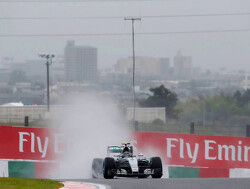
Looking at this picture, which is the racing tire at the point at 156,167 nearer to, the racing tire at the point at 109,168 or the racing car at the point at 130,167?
the racing car at the point at 130,167

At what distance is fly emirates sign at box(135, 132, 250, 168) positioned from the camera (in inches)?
900

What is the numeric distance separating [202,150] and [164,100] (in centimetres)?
4697

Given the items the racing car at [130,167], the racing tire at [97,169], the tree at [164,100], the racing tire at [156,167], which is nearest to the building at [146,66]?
Answer: the tree at [164,100]

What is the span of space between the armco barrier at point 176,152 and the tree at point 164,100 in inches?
1758

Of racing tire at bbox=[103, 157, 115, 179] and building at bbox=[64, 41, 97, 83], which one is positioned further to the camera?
building at bbox=[64, 41, 97, 83]

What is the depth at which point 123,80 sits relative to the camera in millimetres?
128875

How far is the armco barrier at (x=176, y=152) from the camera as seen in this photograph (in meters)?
22.7

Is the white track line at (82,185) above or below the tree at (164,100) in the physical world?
below

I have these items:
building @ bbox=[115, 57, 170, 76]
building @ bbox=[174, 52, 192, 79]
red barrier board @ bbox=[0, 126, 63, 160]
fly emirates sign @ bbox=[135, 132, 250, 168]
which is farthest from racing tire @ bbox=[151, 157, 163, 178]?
building @ bbox=[174, 52, 192, 79]

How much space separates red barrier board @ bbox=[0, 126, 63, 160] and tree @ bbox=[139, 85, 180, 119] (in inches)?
1770

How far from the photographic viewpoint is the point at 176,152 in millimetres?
22938

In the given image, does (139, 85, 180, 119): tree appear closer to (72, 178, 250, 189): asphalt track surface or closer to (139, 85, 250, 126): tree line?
(139, 85, 250, 126): tree line

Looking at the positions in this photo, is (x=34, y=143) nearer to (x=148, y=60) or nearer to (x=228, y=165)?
(x=228, y=165)

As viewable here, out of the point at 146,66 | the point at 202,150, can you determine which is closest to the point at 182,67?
the point at 146,66
